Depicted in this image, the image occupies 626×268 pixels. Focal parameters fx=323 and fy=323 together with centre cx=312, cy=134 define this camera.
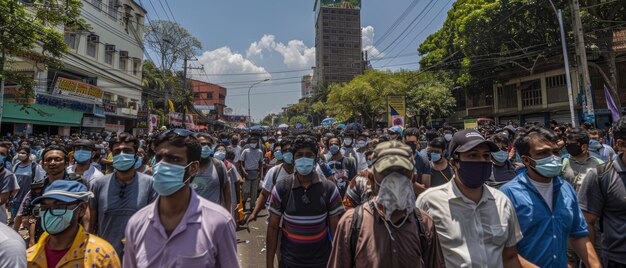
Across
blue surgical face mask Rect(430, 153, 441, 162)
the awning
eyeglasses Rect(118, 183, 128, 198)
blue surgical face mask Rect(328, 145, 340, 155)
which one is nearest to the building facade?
the awning

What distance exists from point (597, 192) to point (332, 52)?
109 metres

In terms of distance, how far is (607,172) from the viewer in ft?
8.55

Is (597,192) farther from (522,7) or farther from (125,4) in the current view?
(125,4)

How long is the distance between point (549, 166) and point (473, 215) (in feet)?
3.08

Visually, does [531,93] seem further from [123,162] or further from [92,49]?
[92,49]

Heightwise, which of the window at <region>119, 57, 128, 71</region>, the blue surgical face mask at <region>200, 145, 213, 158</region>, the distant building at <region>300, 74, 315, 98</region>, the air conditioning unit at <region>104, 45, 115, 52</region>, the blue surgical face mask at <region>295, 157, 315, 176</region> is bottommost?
the blue surgical face mask at <region>295, 157, 315, 176</region>

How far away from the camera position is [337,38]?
109250 millimetres

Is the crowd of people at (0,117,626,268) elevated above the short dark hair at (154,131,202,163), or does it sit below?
below

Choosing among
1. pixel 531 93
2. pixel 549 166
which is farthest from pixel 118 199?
pixel 531 93

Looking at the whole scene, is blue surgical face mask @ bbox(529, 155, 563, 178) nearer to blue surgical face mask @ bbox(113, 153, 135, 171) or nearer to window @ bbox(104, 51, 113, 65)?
blue surgical face mask @ bbox(113, 153, 135, 171)

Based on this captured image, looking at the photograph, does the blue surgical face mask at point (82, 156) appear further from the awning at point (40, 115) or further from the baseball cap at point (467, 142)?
the awning at point (40, 115)

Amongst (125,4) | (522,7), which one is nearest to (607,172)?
(522,7)

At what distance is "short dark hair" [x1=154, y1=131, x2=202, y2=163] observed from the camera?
193 cm

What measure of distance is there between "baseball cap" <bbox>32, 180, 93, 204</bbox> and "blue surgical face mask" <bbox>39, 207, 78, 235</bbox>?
0.07m
